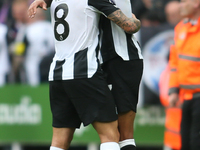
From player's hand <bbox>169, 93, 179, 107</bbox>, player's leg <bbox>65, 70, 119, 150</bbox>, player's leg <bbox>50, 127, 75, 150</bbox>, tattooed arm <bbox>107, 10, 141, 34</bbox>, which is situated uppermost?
tattooed arm <bbox>107, 10, 141, 34</bbox>

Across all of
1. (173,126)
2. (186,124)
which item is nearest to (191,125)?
(186,124)

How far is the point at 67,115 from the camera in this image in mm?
3973

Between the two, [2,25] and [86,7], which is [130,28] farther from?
[2,25]

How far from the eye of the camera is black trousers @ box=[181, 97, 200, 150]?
5119mm

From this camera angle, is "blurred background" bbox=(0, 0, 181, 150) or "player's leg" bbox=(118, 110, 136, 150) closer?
"player's leg" bbox=(118, 110, 136, 150)

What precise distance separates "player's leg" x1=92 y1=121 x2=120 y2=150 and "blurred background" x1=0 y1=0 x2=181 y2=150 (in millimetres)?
3116

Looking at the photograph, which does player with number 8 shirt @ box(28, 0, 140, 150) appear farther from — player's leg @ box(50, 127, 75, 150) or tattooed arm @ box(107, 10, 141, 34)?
player's leg @ box(50, 127, 75, 150)

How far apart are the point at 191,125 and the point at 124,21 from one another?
196 centimetres

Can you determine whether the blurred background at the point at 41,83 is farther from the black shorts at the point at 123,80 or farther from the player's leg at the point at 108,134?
the player's leg at the point at 108,134

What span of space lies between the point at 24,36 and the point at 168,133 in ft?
9.43

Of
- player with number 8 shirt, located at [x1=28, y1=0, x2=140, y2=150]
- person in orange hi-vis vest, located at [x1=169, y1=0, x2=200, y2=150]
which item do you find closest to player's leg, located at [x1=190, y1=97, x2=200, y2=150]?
person in orange hi-vis vest, located at [x1=169, y1=0, x2=200, y2=150]

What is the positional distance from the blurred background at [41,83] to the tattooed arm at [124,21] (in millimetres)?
3037

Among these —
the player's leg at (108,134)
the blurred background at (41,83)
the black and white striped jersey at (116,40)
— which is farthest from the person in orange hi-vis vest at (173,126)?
the player's leg at (108,134)

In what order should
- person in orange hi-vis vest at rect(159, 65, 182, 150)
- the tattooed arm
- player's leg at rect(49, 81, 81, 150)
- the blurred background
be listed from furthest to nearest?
the blurred background → person in orange hi-vis vest at rect(159, 65, 182, 150) → player's leg at rect(49, 81, 81, 150) → the tattooed arm
